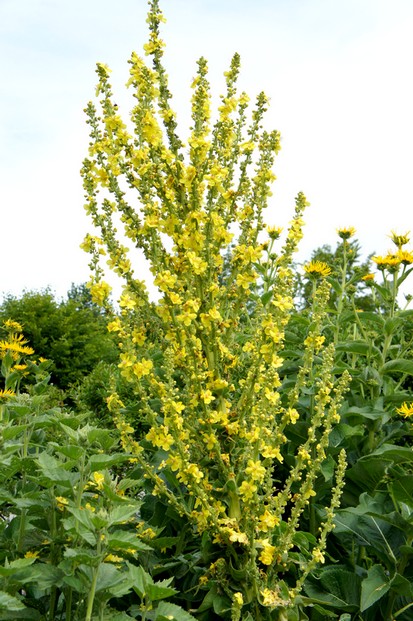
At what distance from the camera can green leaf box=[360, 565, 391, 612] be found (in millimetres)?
2861

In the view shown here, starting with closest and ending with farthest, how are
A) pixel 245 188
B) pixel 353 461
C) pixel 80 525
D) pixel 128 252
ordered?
pixel 80 525 → pixel 128 252 → pixel 245 188 → pixel 353 461

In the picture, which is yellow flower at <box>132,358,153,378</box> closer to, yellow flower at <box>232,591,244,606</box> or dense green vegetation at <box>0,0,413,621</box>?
dense green vegetation at <box>0,0,413,621</box>

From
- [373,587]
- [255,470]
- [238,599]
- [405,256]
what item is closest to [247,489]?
[255,470]

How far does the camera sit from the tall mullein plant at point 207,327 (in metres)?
2.71

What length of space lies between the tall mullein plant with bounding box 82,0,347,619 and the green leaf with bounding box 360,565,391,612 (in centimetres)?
27

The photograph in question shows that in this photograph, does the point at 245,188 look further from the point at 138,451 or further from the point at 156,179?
the point at 138,451

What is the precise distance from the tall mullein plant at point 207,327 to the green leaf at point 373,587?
273 mm

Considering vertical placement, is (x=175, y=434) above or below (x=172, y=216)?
below

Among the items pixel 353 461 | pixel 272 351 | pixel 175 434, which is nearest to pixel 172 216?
pixel 272 351

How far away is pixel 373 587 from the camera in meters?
2.93

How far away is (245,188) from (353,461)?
154cm

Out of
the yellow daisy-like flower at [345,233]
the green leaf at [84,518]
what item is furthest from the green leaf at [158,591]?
the yellow daisy-like flower at [345,233]

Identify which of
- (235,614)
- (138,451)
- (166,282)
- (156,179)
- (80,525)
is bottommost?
(235,614)

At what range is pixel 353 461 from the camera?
3732 millimetres
